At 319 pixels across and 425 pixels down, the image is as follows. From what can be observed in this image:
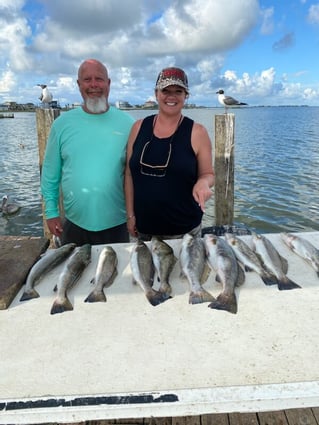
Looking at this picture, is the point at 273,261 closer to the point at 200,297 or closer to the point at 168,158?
the point at 200,297

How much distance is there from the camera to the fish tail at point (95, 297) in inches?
83.3

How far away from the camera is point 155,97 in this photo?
10.0 ft

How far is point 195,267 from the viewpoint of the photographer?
2383 mm

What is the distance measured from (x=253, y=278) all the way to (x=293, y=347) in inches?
26.3

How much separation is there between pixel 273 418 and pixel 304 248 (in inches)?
48.6

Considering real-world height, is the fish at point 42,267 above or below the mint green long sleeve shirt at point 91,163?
below

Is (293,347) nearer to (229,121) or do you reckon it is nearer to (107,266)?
(107,266)

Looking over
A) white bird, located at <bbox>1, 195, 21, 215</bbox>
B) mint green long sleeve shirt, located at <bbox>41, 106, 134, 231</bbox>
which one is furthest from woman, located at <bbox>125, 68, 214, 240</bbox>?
white bird, located at <bbox>1, 195, 21, 215</bbox>

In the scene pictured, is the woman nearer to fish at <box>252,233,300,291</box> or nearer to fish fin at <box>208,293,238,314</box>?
fish at <box>252,233,300,291</box>

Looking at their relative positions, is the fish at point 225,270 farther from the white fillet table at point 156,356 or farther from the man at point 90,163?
the man at point 90,163

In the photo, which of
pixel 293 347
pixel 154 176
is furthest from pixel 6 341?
pixel 154 176

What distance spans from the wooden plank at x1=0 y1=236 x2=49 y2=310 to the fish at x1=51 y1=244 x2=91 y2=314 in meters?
0.27

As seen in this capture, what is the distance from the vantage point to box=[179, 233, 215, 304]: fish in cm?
209

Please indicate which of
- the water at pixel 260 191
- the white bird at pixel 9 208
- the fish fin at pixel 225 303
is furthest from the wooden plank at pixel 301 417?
the white bird at pixel 9 208
